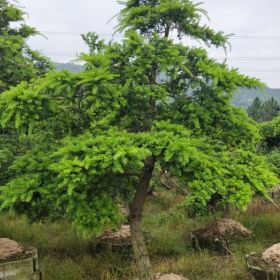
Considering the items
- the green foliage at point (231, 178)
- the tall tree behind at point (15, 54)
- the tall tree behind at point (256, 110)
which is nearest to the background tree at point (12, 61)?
the tall tree behind at point (15, 54)

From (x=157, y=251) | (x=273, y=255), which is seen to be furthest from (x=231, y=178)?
(x=157, y=251)

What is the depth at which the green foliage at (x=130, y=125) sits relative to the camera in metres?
4.68

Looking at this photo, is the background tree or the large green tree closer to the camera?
the large green tree

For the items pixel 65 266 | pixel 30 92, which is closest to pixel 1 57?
pixel 30 92

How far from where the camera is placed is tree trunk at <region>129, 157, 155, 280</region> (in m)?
5.98

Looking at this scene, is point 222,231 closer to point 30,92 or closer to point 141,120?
point 141,120

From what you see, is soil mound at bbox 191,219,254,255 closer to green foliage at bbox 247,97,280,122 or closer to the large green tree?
the large green tree

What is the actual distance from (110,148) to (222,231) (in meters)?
5.74

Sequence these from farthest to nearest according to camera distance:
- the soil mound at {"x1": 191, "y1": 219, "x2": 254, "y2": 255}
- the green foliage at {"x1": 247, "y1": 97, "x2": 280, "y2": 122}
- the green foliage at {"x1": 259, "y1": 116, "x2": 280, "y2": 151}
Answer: the green foliage at {"x1": 247, "y1": 97, "x2": 280, "y2": 122}, the green foliage at {"x1": 259, "y1": 116, "x2": 280, "y2": 151}, the soil mound at {"x1": 191, "y1": 219, "x2": 254, "y2": 255}

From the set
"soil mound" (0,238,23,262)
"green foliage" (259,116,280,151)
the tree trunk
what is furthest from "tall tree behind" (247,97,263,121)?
the tree trunk

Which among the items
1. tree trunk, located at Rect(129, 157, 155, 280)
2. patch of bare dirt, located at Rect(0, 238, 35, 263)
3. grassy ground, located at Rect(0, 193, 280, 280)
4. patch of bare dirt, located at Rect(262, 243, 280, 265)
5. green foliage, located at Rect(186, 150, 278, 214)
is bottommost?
grassy ground, located at Rect(0, 193, 280, 280)

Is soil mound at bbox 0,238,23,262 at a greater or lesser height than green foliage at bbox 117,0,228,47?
lesser

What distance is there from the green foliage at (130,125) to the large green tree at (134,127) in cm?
2

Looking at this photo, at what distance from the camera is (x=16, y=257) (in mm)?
7148
